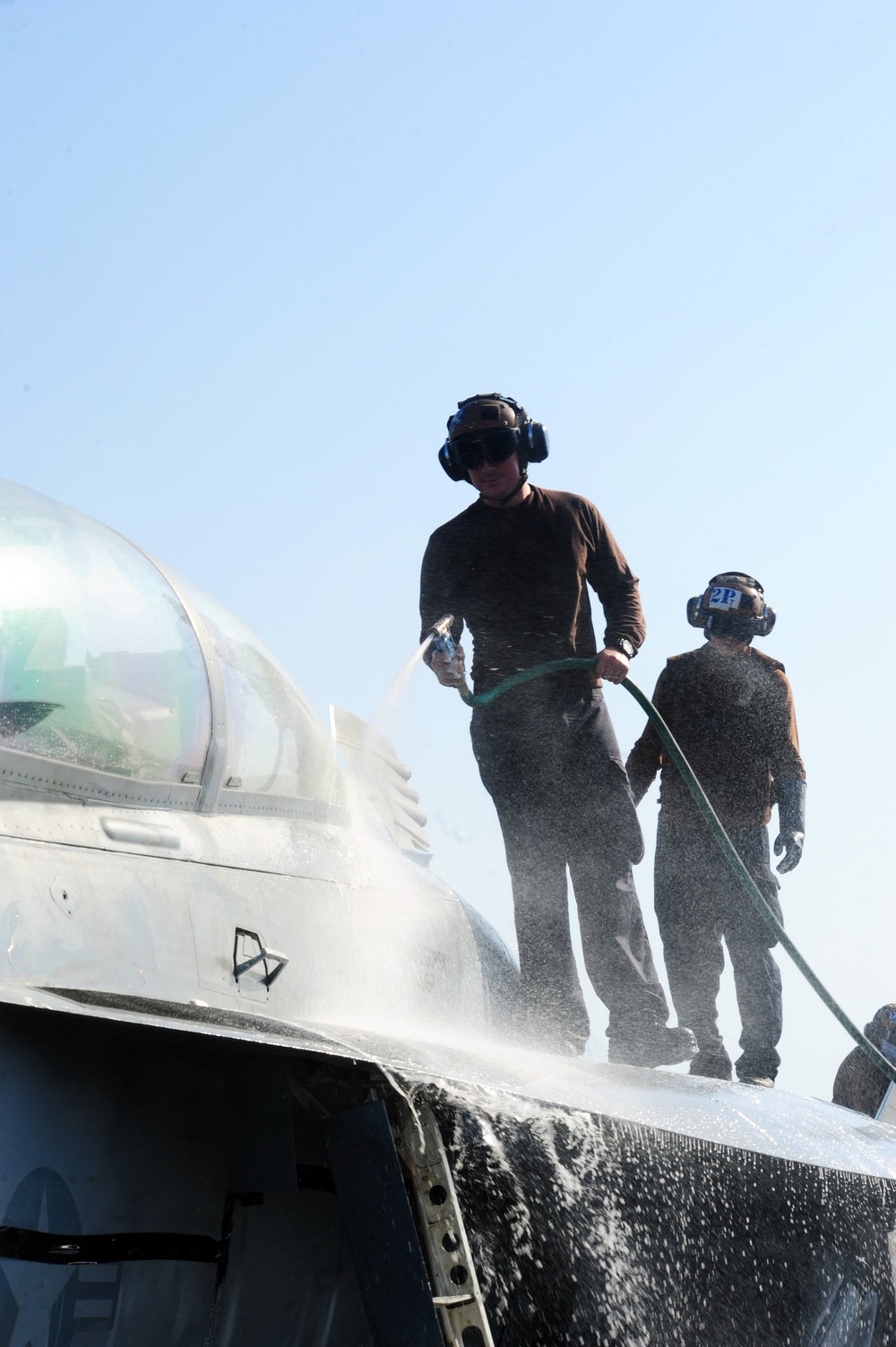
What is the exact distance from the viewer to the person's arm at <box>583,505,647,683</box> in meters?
4.88

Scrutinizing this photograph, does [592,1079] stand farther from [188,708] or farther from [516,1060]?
[188,708]

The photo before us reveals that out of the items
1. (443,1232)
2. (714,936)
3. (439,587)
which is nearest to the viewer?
(443,1232)

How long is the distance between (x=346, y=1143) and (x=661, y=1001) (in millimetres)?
2682

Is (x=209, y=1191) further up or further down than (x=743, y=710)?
further down

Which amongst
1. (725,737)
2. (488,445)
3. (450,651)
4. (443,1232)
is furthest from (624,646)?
(443,1232)

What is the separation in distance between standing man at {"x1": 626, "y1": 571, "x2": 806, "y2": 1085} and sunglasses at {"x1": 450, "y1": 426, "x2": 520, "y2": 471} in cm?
139

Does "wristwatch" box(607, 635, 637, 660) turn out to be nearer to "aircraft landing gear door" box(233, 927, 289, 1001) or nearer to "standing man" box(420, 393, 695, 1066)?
"standing man" box(420, 393, 695, 1066)

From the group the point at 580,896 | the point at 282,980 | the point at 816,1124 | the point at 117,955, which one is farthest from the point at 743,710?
the point at 117,955

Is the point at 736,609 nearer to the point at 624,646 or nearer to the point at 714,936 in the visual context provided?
the point at 624,646

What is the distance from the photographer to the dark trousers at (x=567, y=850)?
4.61 meters

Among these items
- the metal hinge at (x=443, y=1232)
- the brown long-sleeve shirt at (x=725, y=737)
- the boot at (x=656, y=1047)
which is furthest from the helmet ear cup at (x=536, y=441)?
the metal hinge at (x=443, y=1232)

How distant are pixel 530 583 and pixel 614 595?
333 millimetres

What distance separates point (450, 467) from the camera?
5.08 meters

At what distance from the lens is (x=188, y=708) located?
10.5ft
